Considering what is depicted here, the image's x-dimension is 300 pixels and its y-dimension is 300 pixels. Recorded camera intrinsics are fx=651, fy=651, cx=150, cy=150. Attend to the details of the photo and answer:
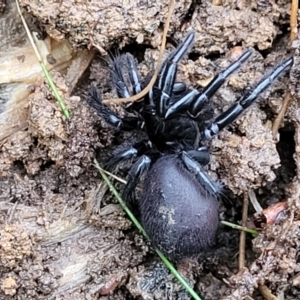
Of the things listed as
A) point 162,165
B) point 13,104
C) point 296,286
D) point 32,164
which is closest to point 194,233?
point 162,165

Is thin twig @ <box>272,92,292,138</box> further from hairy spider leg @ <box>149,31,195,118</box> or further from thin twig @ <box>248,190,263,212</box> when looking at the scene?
hairy spider leg @ <box>149,31,195,118</box>

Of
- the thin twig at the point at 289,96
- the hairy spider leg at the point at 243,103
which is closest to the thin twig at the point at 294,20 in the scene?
the thin twig at the point at 289,96

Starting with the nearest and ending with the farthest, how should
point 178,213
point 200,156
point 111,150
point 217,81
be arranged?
point 178,213 < point 217,81 < point 200,156 < point 111,150

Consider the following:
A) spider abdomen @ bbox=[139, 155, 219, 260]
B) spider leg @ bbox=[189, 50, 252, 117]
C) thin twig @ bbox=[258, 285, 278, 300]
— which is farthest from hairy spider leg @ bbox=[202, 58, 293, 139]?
thin twig @ bbox=[258, 285, 278, 300]

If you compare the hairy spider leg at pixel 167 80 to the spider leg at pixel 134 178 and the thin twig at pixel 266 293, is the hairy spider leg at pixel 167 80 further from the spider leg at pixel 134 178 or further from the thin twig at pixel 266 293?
the thin twig at pixel 266 293

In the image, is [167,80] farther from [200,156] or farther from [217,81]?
[200,156]

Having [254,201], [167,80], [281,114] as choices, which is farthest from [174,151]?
[281,114]
